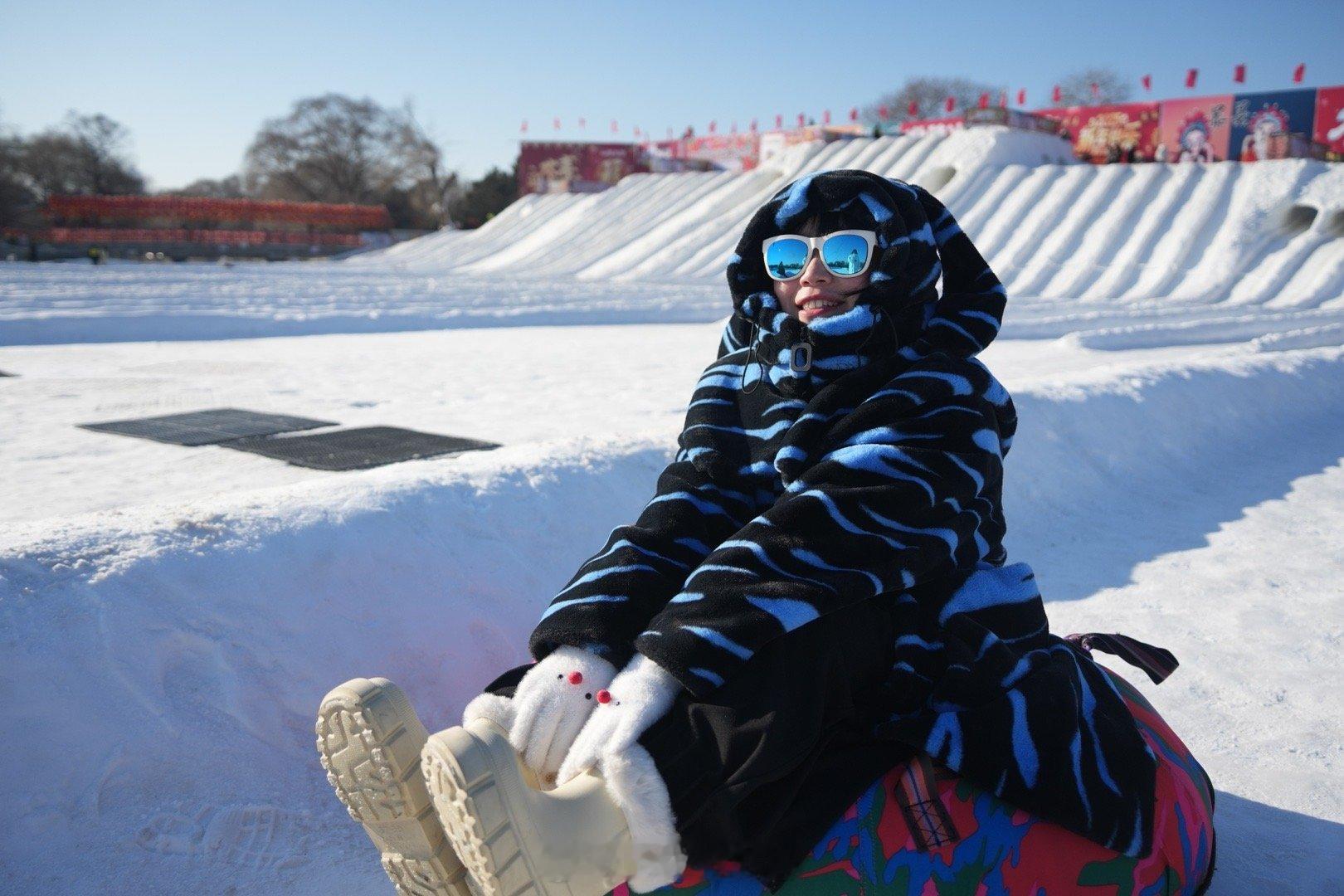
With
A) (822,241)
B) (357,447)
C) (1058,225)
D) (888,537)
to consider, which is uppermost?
(1058,225)

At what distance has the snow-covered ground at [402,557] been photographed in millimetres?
1596

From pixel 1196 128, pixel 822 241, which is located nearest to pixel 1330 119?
pixel 1196 128

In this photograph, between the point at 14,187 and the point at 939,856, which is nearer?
the point at 939,856

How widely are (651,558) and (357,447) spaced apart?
2458mm

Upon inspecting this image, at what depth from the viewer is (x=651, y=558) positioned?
1.40m

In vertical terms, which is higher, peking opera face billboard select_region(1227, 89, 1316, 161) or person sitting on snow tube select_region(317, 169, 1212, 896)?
peking opera face billboard select_region(1227, 89, 1316, 161)

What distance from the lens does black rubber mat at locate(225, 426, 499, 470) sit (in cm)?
334

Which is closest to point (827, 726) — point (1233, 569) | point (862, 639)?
point (862, 639)

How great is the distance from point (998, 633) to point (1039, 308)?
11.6 m

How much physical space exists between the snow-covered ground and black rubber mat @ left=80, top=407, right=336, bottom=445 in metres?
0.15

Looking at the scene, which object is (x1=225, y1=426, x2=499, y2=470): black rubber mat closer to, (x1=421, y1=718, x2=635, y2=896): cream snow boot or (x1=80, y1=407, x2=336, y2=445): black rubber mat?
(x1=80, y1=407, x2=336, y2=445): black rubber mat

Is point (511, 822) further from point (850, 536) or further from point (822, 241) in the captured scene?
point (822, 241)

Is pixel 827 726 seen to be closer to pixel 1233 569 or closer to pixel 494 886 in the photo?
pixel 494 886

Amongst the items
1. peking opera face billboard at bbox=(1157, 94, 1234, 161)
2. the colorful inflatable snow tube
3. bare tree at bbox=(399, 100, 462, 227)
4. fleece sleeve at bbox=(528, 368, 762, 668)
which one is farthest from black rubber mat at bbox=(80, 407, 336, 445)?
bare tree at bbox=(399, 100, 462, 227)
